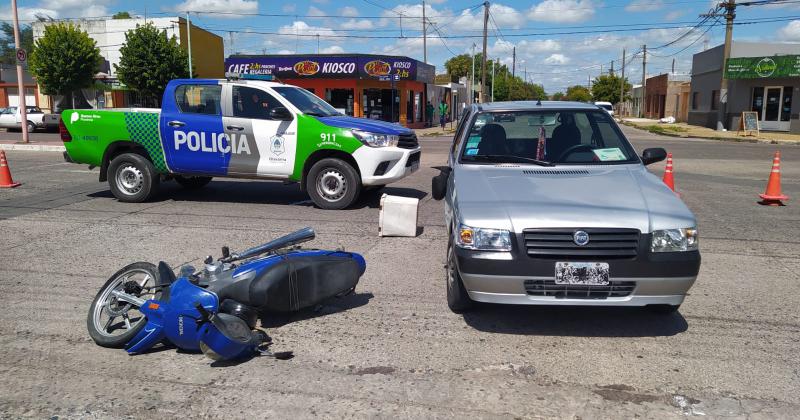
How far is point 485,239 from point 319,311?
1.65 metres

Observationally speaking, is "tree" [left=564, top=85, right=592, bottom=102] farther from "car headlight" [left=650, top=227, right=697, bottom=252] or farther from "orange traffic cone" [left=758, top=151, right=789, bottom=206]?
"car headlight" [left=650, top=227, right=697, bottom=252]

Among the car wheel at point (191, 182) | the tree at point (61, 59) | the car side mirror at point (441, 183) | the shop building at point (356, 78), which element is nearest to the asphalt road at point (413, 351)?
the car side mirror at point (441, 183)

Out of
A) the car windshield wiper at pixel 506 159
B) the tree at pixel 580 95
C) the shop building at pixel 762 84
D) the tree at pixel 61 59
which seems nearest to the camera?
the car windshield wiper at pixel 506 159

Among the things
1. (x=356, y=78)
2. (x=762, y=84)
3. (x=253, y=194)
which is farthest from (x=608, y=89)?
(x=253, y=194)

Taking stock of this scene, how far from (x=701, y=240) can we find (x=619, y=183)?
3.45 metres

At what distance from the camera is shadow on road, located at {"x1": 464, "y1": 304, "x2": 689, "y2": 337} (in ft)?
15.8

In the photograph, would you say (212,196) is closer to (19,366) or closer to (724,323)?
(19,366)

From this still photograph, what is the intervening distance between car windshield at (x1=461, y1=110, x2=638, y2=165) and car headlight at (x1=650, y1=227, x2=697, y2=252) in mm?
1586

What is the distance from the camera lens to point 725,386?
3.92 m

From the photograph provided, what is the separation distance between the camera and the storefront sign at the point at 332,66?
1486 inches

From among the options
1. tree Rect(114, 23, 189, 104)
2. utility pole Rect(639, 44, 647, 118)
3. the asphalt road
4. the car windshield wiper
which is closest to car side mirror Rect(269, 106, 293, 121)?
the asphalt road

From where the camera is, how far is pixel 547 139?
6.16m

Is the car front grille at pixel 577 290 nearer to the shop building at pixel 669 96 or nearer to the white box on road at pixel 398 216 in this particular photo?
the white box on road at pixel 398 216

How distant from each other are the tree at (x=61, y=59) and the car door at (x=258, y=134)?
3280 cm
